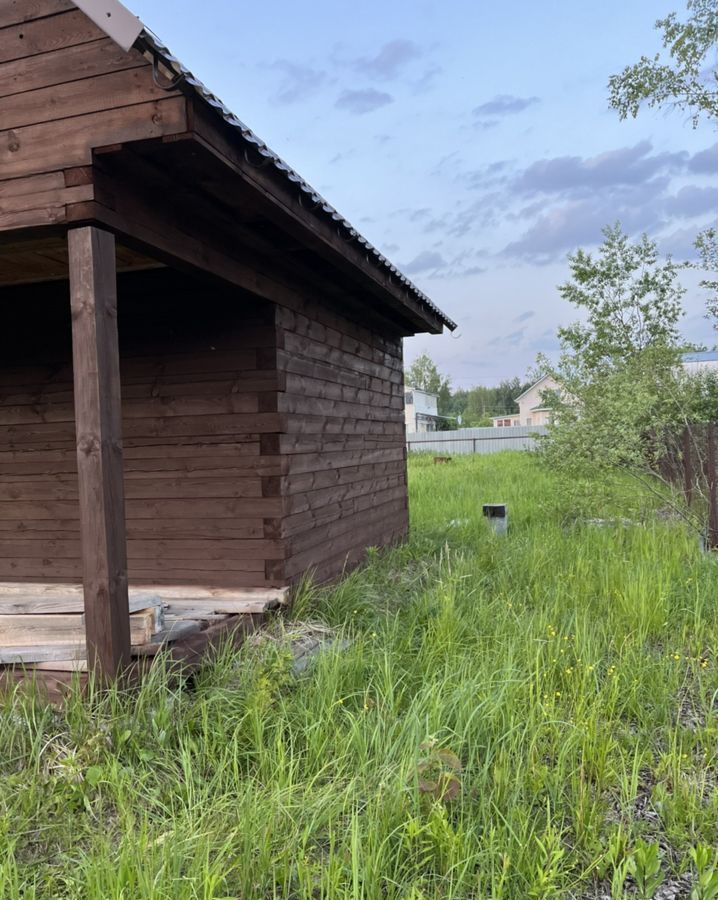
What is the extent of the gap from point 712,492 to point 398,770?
5.87m

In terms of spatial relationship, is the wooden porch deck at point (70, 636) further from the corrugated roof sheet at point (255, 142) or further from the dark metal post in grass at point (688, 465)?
the dark metal post in grass at point (688, 465)

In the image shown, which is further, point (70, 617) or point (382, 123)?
point (382, 123)

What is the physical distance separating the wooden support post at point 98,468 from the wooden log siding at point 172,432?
5.77 ft


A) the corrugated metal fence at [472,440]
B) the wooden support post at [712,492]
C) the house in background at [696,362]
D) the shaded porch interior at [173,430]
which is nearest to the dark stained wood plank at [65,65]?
the shaded porch interior at [173,430]

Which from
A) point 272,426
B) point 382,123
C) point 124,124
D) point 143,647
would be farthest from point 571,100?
point 143,647

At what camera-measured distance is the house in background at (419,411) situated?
55.9 meters

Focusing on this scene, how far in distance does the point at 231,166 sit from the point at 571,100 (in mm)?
10104

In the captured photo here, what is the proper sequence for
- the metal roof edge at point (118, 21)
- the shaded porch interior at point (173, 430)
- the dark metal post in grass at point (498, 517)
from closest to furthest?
the metal roof edge at point (118, 21)
the shaded porch interior at point (173, 430)
the dark metal post in grass at point (498, 517)

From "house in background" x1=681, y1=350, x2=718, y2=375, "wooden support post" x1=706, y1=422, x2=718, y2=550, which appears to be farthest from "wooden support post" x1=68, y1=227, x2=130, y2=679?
"house in background" x1=681, y1=350, x2=718, y2=375

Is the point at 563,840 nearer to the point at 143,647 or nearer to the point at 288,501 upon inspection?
the point at 143,647

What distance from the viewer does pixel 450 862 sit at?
199cm

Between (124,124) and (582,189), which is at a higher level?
(582,189)

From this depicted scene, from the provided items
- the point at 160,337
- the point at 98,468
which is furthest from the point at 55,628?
the point at 160,337

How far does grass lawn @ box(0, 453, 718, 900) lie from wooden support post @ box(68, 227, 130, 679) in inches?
10.6
